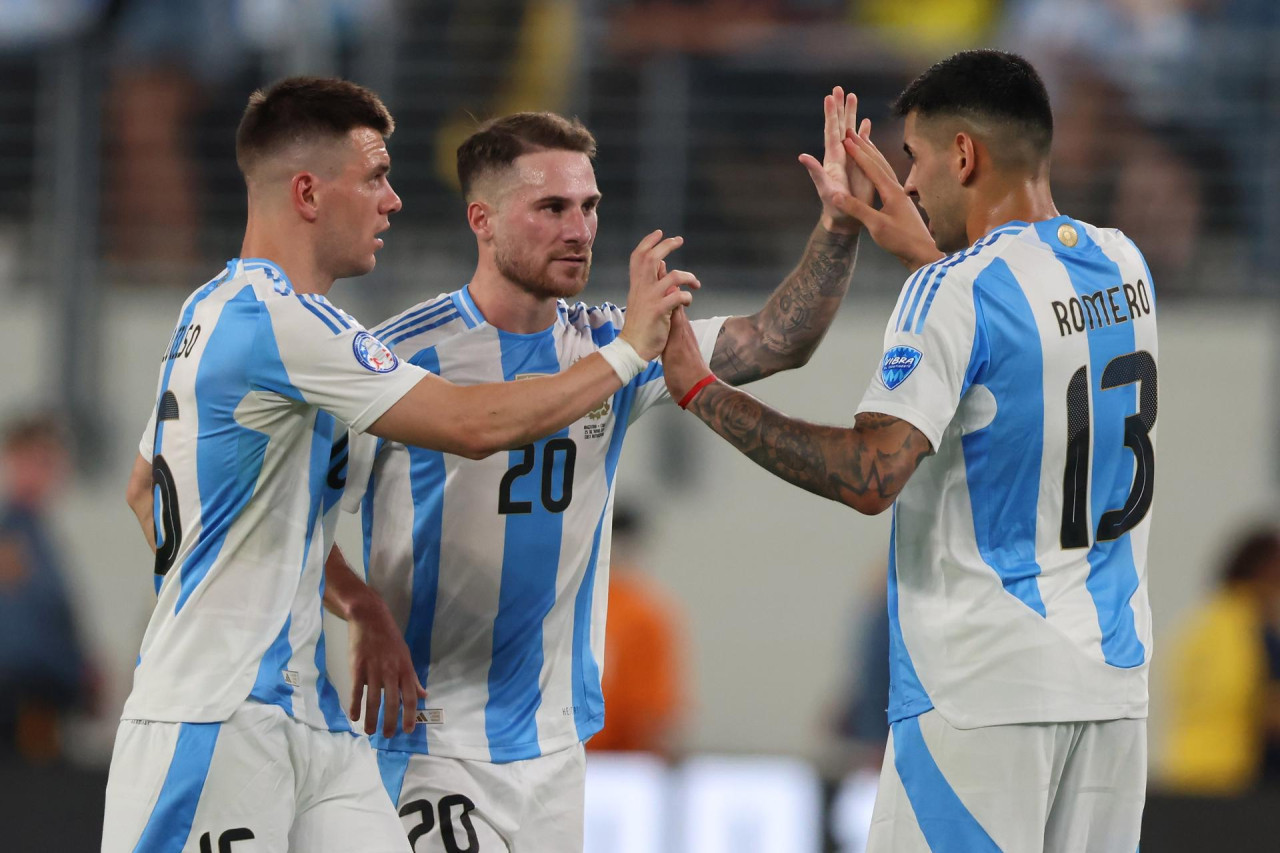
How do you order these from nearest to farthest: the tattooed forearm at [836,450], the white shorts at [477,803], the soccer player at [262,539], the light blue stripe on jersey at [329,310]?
the tattooed forearm at [836,450], the soccer player at [262,539], the light blue stripe on jersey at [329,310], the white shorts at [477,803]

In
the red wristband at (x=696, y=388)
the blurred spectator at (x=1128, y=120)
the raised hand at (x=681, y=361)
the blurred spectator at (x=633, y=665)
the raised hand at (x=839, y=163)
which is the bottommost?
the blurred spectator at (x=633, y=665)

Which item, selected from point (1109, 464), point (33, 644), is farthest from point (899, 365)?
point (33, 644)

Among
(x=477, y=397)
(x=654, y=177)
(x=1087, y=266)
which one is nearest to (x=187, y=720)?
(x=477, y=397)

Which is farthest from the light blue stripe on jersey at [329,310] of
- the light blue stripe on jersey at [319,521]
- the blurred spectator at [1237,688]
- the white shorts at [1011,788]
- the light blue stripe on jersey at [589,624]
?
the blurred spectator at [1237,688]

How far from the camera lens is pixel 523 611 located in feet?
15.5

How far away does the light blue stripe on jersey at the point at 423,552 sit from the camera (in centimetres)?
470

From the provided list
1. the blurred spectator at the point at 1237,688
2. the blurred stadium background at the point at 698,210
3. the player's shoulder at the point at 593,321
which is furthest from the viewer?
the blurred stadium background at the point at 698,210

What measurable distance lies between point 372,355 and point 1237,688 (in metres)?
5.26

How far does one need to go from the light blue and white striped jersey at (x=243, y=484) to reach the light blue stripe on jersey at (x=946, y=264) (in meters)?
1.14

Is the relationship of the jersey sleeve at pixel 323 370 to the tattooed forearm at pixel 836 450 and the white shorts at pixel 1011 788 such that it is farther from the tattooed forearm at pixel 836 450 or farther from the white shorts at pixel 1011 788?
the white shorts at pixel 1011 788

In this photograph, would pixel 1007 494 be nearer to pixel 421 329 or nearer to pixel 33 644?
pixel 421 329

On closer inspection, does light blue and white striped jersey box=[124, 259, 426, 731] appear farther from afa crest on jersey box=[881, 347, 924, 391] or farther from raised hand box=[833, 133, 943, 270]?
raised hand box=[833, 133, 943, 270]

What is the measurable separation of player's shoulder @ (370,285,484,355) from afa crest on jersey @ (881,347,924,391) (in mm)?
1305

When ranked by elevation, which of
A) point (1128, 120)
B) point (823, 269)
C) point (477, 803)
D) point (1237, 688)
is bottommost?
point (477, 803)
